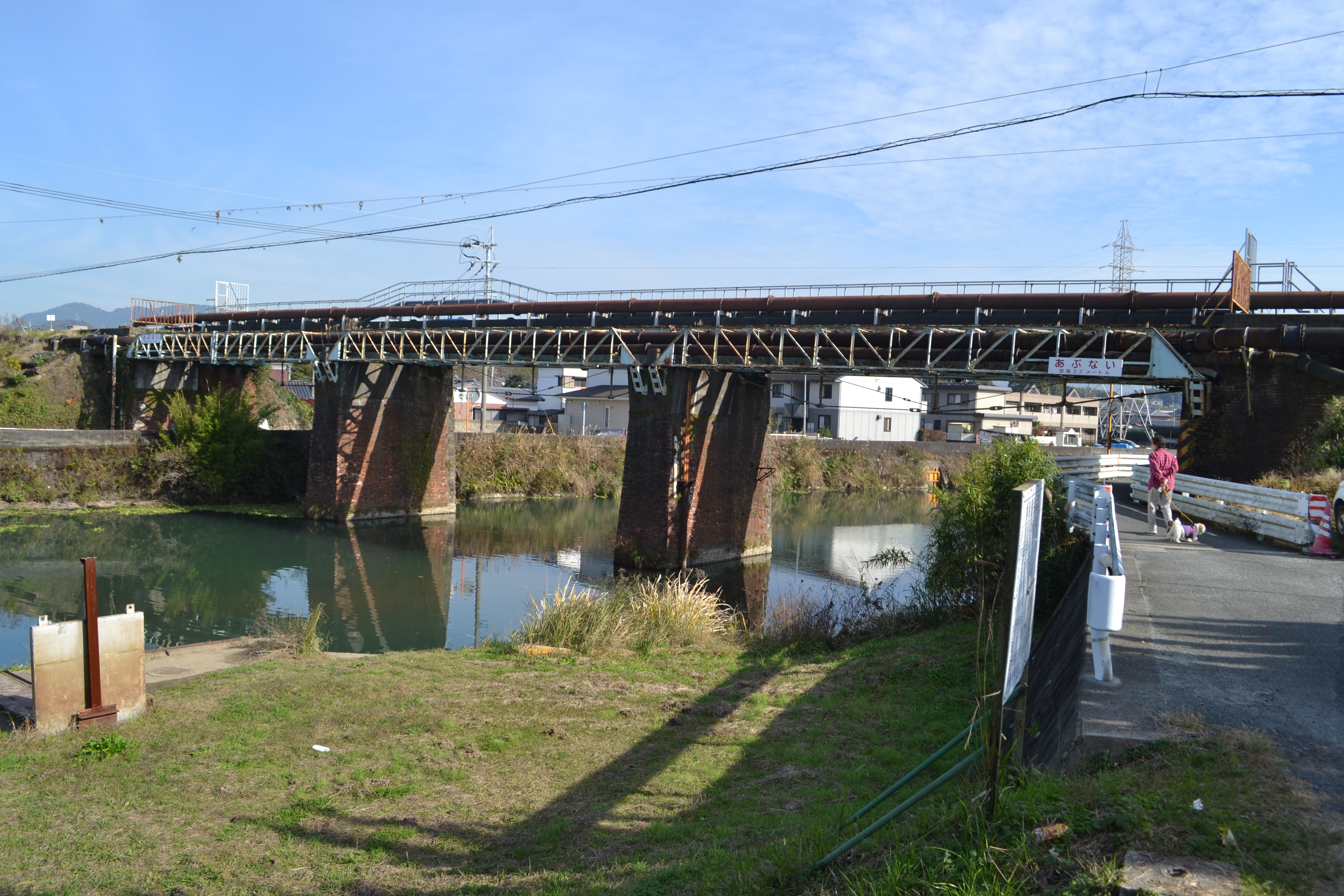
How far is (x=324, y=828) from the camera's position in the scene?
656 centimetres

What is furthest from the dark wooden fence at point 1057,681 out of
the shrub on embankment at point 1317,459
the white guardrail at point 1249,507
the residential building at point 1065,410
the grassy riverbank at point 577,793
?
the residential building at point 1065,410

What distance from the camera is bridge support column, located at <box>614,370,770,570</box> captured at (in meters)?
26.3

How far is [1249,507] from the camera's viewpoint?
1622cm

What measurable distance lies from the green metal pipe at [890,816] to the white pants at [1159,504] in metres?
12.6

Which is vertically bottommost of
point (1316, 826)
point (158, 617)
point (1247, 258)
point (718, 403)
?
point (158, 617)

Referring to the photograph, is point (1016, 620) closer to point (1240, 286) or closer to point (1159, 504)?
point (1159, 504)

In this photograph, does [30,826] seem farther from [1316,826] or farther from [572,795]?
[1316,826]

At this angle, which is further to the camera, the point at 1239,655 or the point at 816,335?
the point at 816,335

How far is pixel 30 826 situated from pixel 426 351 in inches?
1183

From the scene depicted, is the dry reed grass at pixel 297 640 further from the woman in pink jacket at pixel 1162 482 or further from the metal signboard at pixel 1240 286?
the metal signboard at pixel 1240 286

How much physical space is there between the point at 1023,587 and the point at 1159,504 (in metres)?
14.1

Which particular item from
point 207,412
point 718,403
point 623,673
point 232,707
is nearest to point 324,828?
point 232,707

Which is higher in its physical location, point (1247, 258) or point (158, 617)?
point (1247, 258)

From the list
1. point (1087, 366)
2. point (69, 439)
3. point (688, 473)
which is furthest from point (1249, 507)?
point (69, 439)
